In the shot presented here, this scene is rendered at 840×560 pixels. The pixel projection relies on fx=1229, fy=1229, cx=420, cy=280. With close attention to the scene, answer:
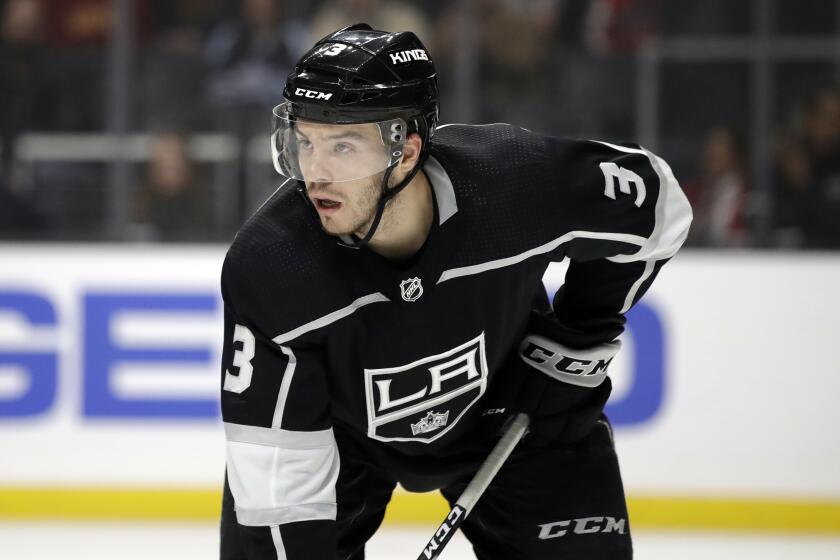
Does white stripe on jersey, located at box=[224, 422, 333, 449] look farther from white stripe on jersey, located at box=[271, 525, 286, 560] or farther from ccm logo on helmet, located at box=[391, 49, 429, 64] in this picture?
ccm logo on helmet, located at box=[391, 49, 429, 64]

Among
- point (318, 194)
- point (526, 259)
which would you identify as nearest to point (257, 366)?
point (318, 194)

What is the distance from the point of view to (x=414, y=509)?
3.77m

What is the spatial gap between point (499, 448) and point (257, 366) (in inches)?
18.6

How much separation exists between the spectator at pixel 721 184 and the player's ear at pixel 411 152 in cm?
241

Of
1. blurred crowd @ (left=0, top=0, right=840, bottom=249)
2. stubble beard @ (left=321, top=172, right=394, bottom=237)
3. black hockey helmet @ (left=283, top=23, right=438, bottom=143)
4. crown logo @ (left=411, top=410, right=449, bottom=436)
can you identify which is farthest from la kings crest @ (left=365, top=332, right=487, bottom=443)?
blurred crowd @ (left=0, top=0, right=840, bottom=249)

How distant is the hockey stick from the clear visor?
54 centimetres

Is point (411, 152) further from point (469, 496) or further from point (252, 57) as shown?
point (252, 57)

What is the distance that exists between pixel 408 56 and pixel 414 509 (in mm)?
2294

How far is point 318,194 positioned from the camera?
1.66 meters

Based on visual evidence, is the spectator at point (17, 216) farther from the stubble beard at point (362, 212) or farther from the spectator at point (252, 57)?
the stubble beard at point (362, 212)

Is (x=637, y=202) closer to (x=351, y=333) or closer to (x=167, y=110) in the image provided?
(x=351, y=333)

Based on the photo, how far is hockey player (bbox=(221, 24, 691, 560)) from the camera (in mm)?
1673

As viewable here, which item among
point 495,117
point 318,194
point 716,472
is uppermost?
point 318,194

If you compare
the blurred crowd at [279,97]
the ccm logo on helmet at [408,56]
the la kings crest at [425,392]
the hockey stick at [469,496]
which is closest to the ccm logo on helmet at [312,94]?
the ccm logo on helmet at [408,56]
